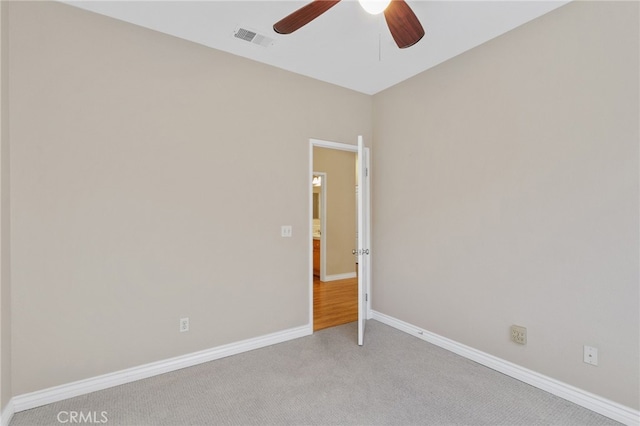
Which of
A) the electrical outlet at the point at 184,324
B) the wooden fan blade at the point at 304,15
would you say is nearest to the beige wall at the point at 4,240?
the electrical outlet at the point at 184,324

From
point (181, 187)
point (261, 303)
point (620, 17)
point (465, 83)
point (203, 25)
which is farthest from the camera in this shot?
point (261, 303)

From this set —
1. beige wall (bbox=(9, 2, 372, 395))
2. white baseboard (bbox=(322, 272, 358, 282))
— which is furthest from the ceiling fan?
white baseboard (bbox=(322, 272, 358, 282))

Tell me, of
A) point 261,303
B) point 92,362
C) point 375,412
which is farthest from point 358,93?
point 92,362

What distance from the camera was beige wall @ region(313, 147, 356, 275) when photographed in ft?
19.8

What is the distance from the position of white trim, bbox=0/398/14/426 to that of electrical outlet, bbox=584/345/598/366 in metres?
3.75

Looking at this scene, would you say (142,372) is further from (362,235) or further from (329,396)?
(362,235)

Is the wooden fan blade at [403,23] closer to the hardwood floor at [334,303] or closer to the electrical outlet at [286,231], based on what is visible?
the electrical outlet at [286,231]

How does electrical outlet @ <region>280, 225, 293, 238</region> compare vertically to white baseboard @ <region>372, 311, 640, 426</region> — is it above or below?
above

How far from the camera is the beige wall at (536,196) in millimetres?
2033

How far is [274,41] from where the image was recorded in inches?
109

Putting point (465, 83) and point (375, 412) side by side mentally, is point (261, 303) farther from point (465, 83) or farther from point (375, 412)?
point (465, 83)

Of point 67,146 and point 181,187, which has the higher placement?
point 67,146

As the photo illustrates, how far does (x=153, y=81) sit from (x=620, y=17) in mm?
3333

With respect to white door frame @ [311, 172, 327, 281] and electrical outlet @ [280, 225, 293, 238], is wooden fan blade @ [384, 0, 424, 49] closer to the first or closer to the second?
electrical outlet @ [280, 225, 293, 238]
